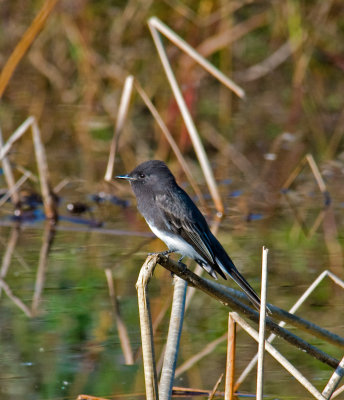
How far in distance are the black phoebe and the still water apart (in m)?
0.71

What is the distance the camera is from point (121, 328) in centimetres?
514

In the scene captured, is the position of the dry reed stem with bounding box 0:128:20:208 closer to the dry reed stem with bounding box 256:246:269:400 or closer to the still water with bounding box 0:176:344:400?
the still water with bounding box 0:176:344:400

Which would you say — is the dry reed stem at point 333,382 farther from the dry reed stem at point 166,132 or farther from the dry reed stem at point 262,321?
the dry reed stem at point 166,132

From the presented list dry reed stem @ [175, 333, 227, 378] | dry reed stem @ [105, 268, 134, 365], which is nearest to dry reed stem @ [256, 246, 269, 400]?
dry reed stem @ [175, 333, 227, 378]

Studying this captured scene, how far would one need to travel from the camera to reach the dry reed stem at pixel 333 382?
3211 mm

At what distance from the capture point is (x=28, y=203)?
25.6 feet

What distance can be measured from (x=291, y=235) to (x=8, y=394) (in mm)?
3457

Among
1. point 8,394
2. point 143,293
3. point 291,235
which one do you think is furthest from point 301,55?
point 143,293

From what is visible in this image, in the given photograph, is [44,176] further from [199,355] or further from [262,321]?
[262,321]

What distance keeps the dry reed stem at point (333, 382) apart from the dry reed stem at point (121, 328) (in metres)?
1.63

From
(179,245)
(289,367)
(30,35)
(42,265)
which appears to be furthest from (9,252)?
(289,367)

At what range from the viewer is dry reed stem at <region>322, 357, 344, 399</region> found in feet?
10.5

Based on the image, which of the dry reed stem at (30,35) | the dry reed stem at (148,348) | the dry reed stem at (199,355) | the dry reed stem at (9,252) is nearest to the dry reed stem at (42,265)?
the dry reed stem at (9,252)

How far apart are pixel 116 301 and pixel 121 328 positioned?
498mm
